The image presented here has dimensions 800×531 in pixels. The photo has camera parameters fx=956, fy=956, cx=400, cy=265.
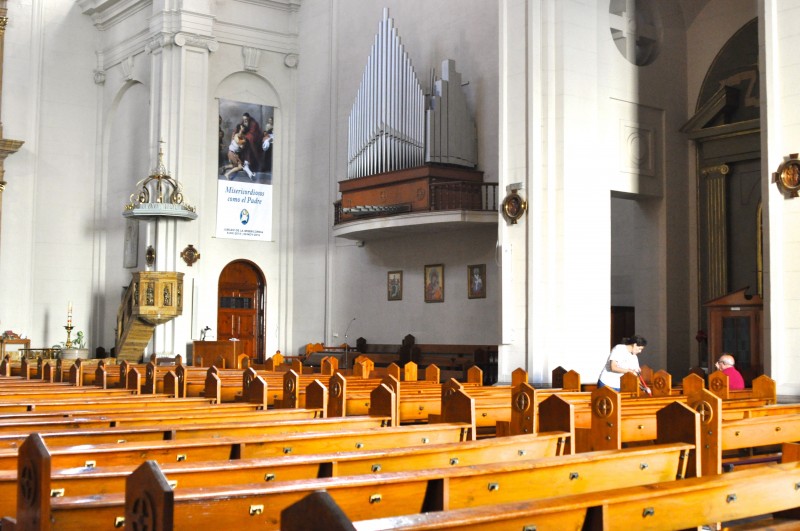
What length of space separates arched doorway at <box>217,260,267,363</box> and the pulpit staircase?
6.43 ft

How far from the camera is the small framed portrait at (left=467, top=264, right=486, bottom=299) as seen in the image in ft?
55.3

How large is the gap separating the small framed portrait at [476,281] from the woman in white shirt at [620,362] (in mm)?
7523

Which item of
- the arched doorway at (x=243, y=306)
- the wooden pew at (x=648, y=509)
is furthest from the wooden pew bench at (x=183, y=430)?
the arched doorway at (x=243, y=306)

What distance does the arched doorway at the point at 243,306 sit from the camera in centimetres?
2139

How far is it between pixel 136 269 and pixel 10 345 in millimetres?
3211

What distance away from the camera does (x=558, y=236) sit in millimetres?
12648

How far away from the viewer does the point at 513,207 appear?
12883 millimetres

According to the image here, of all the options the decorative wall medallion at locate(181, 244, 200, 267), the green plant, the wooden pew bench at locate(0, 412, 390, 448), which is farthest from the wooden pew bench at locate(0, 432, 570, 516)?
the green plant

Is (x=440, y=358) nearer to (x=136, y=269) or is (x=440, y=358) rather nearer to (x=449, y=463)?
(x=136, y=269)

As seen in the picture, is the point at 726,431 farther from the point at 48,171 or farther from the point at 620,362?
the point at 48,171

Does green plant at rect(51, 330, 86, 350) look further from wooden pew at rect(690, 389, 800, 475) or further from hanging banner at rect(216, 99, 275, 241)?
wooden pew at rect(690, 389, 800, 475)

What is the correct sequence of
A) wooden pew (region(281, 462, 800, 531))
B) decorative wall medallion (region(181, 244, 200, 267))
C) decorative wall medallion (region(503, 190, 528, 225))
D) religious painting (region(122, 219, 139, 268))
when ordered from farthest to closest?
religious painting (region(122, 219, 139, 268)) < decorative wall medallion (region(181, 244, 200, 267)) < decorative wall medallion (region(503, 190, 528, 225)) < wooden pew (region(281, 462, 800, 531))

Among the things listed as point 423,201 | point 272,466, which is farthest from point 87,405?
point 423,201

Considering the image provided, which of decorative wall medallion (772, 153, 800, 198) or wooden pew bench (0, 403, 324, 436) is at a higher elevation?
decorative wall medallion (772, 153, 800, 198)
